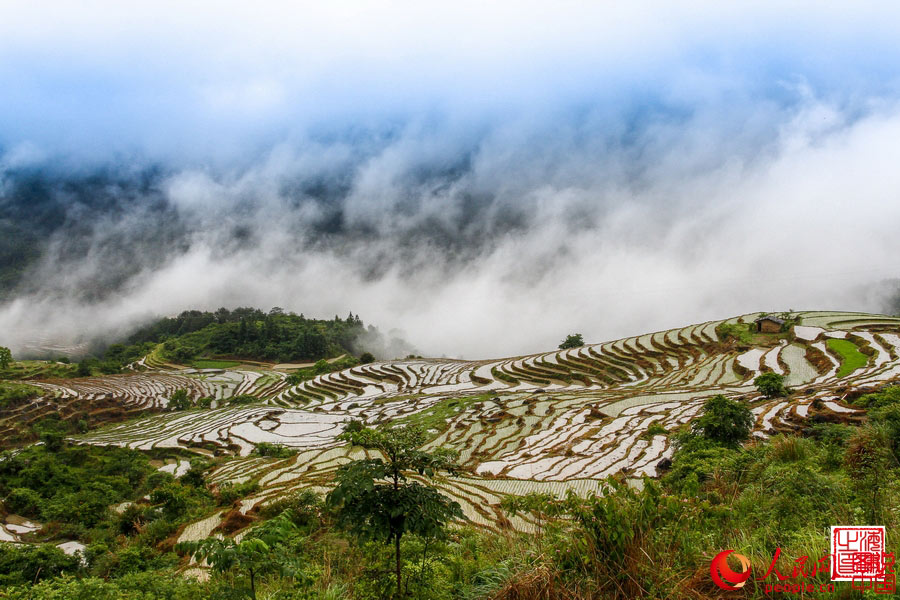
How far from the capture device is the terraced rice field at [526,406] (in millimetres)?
17625

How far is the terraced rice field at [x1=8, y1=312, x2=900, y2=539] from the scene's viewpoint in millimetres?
17625

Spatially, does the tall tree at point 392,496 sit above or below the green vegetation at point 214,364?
above

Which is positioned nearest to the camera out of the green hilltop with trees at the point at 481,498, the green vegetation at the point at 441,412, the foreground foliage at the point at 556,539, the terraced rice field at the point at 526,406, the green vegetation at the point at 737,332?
the foreground foliage at the point at 556,539

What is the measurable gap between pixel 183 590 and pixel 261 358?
101 m

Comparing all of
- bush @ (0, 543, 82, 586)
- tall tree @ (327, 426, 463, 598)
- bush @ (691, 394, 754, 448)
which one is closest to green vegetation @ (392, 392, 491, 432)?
bush @ (691, 394, 754, 448)

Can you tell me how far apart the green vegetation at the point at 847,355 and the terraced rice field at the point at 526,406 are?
0.50m

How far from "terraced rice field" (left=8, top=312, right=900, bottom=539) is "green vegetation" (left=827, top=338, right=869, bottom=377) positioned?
1.64 ft

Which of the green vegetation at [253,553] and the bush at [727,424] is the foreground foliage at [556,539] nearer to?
the green vegetation at [253,553]

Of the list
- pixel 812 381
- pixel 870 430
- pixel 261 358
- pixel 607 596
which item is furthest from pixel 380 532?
pixel 261 358

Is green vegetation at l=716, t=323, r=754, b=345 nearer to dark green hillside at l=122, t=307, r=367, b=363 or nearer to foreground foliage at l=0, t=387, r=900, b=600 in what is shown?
foreground foliage at l=0, t=387, r=900, b=600

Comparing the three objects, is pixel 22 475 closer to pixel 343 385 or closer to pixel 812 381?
pixel 343 385

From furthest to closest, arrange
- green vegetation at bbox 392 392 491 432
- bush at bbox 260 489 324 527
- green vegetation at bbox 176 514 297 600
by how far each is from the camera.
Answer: green vegetation at bbox 392 392 491 432, bush at bbox 260 489 324 527, green vegetation at bbox 176 514 297 600

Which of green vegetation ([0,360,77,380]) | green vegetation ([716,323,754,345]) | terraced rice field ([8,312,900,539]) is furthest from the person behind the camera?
green vegetation ([0,360,77,380])

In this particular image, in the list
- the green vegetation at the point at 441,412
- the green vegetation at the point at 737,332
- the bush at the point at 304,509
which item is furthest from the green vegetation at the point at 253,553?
the green vegetation at the point at 737,332
